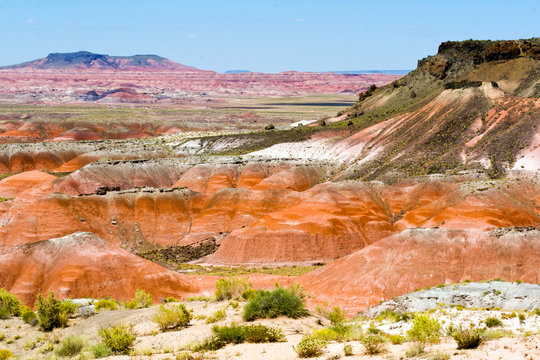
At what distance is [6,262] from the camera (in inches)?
1619

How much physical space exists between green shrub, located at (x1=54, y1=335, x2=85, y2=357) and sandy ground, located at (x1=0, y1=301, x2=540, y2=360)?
0.40 m

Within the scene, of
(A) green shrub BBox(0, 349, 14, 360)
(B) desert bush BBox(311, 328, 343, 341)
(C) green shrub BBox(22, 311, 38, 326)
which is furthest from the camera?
(C) green shrub BBox(22, 311, 38, 326)

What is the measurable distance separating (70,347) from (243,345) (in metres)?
6.73

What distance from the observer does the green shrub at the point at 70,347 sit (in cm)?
2058

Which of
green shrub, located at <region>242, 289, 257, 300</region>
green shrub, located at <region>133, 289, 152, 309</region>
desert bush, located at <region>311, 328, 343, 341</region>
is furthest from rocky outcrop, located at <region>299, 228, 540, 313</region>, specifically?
desert bush, located at <region>311, 328, 343, 341</region>

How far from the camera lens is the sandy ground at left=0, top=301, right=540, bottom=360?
1520cm

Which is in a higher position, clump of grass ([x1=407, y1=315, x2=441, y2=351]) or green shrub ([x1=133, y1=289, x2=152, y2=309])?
clump of grass ([x1=407, y1=315, x2=441, y2=351])

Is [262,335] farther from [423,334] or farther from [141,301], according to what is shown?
[141,301]

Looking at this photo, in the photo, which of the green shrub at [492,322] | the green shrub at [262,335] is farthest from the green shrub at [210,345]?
the green shrub at [492,322]

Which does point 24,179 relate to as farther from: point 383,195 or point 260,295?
point 260,295

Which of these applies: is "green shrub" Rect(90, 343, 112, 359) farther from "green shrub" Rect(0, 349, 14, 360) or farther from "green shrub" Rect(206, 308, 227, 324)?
"green shrub" Rect(206, 308, 227, 324)

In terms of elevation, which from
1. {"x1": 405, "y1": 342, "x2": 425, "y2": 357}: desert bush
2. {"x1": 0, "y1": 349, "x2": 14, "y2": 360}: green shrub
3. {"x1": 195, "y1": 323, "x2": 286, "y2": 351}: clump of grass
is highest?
{"x1": 405, "y1": 342, "x2": 425, "y2": 357}: desert bush

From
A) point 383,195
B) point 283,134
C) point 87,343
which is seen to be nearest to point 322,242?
point 383,195

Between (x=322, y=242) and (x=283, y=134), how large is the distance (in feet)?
159
